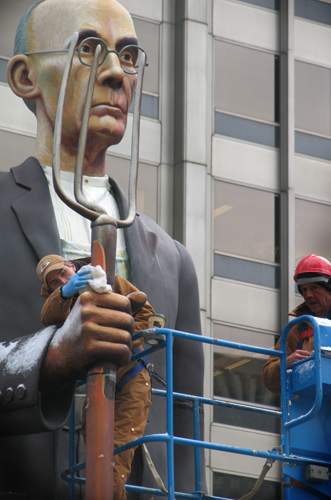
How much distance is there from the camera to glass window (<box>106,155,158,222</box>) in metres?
22.1

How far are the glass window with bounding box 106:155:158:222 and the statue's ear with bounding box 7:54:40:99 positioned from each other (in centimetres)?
1408

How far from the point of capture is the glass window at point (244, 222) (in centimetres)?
2419

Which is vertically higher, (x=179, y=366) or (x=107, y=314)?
(x=179, y=366)

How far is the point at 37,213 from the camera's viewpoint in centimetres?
709

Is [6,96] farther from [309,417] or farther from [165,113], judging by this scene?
[309,417]

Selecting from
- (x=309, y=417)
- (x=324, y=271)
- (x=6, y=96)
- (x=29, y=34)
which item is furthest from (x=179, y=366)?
(x=6, y=96)

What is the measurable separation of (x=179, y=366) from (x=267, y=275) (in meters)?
16.8

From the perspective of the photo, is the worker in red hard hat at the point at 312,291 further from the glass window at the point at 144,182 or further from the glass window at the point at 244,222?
the glass window at the point at 244,222

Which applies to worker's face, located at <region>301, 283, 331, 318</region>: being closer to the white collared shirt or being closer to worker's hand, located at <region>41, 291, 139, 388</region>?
the white collared shirt

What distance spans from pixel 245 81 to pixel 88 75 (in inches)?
727

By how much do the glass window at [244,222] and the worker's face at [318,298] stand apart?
652 inches

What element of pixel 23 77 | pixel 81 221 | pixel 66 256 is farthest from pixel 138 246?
pixel 23 77

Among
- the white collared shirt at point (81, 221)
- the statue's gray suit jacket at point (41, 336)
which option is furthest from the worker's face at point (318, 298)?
the white collared shirt at point (81, 221)

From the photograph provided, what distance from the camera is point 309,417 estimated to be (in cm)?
597
